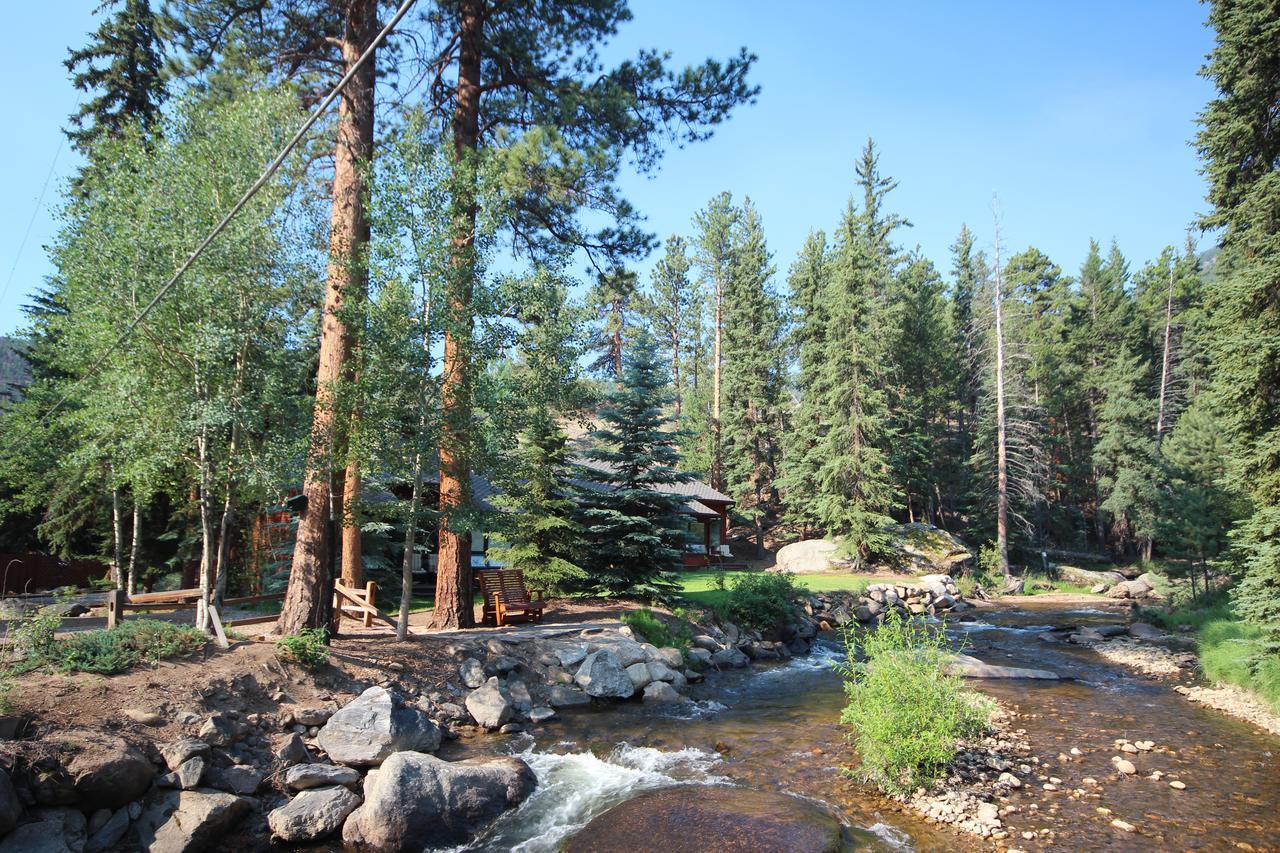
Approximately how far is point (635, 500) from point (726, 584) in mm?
7334

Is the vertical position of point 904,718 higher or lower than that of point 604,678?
higher

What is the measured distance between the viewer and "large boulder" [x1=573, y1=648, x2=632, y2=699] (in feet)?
36.1

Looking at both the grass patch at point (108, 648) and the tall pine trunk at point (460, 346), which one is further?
the tall pine trunk at point (460, 346)

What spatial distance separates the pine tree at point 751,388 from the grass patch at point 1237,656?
78.2ft

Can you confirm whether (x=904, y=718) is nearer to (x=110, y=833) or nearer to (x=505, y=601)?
(x=110, y=833)

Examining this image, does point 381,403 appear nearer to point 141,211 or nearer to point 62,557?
point 141,211

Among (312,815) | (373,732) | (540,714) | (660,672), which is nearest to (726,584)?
(660,672)

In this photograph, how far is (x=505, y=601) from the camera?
13523 mm

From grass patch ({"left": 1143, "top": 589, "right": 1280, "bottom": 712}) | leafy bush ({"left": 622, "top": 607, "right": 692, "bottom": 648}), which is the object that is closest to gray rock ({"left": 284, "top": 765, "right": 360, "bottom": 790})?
leafy bush ({"left": 622, "top": 607, "right": 692, "bottom": 648})

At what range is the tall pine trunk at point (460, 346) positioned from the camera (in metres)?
10.6

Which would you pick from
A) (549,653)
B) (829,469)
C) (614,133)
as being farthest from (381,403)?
(829,469)

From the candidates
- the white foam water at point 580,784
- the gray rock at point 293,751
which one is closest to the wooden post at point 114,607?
the gray rock at point 293,751

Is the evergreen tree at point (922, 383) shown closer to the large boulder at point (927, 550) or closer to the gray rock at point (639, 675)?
the large boulder at point (927, 550)

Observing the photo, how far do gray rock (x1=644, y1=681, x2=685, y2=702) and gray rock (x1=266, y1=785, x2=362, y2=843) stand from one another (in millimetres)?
5397
